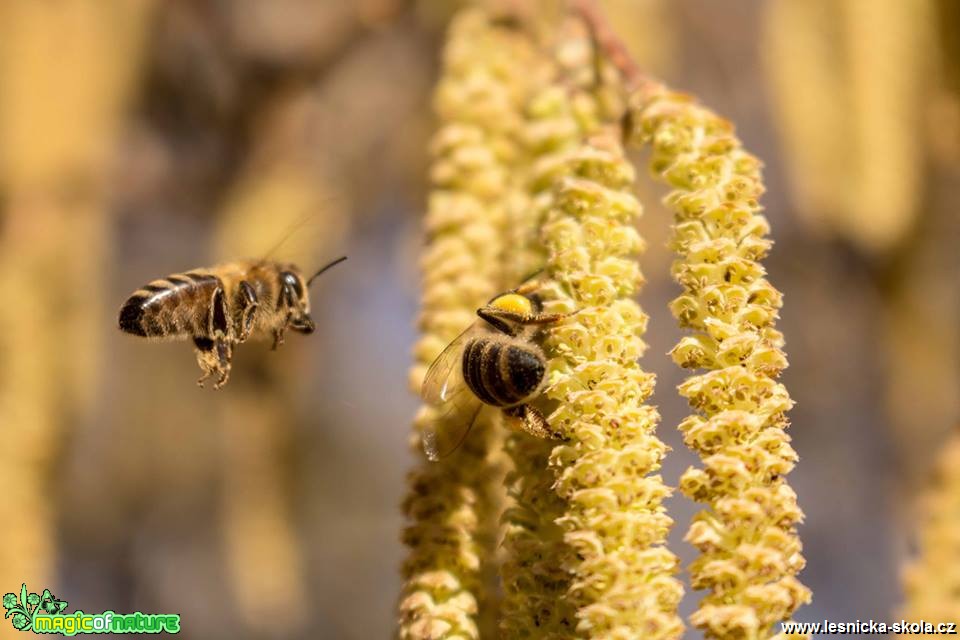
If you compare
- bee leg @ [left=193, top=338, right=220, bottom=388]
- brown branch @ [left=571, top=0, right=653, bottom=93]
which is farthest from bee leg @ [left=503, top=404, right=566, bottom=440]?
bee leg @ [left=193, top=338, right=220, bottom=388]

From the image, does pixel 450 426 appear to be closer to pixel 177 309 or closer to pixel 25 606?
pixel 177 309

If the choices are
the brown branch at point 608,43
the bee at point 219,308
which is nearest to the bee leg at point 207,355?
the bee at point 219,308

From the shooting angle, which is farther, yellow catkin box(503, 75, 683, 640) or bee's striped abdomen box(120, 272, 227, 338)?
bee's striped abdomen box(120, 272, 227, 338)

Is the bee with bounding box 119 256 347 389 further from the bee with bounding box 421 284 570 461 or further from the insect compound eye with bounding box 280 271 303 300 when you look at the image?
the bee with bounding box 421 284 570 461

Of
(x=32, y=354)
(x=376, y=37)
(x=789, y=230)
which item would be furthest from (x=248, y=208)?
(x=789, y=230)

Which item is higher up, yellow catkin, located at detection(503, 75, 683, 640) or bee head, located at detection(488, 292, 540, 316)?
bee head, located at detection(488, 292, 540, 316)

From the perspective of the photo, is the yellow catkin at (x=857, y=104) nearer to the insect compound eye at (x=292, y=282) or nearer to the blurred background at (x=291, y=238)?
the blurred background at (x=291, y=238)

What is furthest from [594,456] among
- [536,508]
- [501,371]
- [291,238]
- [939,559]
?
[291,238]
